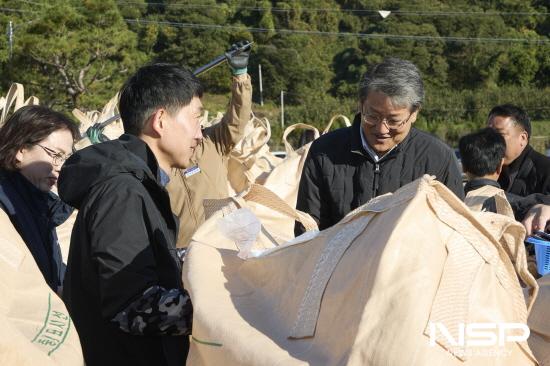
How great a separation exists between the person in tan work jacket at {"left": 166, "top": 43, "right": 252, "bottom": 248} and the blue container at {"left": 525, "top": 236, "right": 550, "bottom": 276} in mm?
1708

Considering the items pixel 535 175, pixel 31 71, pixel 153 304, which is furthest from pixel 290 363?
pixel 31 71

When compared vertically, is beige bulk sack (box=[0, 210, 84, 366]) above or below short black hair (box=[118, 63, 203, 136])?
below

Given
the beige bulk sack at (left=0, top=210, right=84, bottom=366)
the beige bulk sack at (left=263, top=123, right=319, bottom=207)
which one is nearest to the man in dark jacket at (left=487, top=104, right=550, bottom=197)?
the beige bulk sack at (left=263, top=123, right=319, bottom=207)

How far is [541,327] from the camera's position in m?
1.62

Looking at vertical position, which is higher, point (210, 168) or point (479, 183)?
point (479, 183)

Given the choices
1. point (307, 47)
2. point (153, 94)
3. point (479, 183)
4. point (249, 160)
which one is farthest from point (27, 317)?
point (307, 47)

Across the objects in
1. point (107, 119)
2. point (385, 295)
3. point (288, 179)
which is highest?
point (385, 295)

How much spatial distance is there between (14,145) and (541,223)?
1702 mm

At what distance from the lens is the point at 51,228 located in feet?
9.11

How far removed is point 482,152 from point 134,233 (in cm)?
225

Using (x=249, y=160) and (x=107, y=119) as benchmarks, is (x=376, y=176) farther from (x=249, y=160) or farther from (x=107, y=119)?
(x=249, y=160)

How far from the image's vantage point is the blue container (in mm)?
2055

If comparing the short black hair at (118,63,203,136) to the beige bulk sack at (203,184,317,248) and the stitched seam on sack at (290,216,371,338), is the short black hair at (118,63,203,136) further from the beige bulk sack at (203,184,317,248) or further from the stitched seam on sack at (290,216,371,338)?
the stitched seam on sack at (290,216,371,338)

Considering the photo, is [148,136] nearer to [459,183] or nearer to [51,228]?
[51,228]
